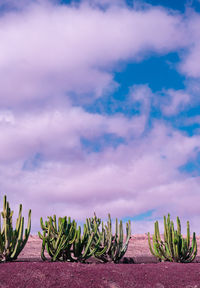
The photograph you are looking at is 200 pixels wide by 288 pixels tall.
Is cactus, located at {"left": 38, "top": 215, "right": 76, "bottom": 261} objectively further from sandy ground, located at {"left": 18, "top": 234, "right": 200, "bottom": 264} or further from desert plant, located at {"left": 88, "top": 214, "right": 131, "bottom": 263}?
sandy ground, located at {"left": 18, "top": 234, "right": 200, "bottom": 264}

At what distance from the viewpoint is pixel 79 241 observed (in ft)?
38.8

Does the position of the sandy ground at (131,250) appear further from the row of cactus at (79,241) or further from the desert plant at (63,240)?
the desert plant at (63,240)

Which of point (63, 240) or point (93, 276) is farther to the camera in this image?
point (63, 240)

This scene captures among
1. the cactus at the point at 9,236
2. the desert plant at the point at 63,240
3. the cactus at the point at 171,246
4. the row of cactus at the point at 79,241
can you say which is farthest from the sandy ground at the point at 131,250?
the cactus at the point at 9,236

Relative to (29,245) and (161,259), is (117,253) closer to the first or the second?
(161,259)

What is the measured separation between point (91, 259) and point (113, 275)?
139 inches

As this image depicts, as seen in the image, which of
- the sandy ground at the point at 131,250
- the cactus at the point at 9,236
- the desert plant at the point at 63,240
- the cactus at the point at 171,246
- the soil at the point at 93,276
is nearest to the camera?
the soil at the point at 93,276

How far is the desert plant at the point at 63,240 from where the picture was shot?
11.5 m

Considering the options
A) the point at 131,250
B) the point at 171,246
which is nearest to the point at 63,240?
the point at 171,246

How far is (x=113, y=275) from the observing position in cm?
967

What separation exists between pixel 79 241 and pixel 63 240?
558 millimetres

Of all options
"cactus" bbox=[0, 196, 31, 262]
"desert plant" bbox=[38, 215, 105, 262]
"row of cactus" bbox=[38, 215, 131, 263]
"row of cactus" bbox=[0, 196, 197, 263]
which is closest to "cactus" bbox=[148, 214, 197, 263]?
"row of cactus" bbox=[0, 196, 197, 263]

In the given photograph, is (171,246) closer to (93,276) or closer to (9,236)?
(93,276)

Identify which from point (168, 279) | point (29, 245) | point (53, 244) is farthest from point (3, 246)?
point (29, 245)
